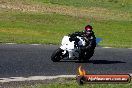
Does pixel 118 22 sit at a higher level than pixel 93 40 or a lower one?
lower

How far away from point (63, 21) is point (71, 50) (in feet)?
81.9

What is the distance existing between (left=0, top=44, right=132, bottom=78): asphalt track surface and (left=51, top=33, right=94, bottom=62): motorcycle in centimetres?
23

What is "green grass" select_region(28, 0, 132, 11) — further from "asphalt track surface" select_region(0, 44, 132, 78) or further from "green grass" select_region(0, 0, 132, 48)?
"asphalt track surface" select_region(0, 44, 132, 78)

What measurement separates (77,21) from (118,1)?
20.5m

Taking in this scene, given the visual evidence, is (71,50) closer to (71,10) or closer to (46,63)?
(46,63)

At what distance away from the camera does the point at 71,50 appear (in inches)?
760

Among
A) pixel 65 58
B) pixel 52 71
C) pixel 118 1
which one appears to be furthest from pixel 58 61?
pixel 118 1

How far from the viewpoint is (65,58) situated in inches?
794

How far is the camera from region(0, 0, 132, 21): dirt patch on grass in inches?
1908

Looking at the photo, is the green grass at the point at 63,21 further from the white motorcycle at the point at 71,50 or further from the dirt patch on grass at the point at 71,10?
the white motorcycle at the point at 71,50

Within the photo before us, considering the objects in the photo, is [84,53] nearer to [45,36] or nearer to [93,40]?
[93,40]

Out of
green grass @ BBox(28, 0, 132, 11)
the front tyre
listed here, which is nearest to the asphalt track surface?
the front tyre

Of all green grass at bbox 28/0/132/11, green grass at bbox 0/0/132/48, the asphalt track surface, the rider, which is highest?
the rider

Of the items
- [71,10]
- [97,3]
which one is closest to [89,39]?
[71,10]
